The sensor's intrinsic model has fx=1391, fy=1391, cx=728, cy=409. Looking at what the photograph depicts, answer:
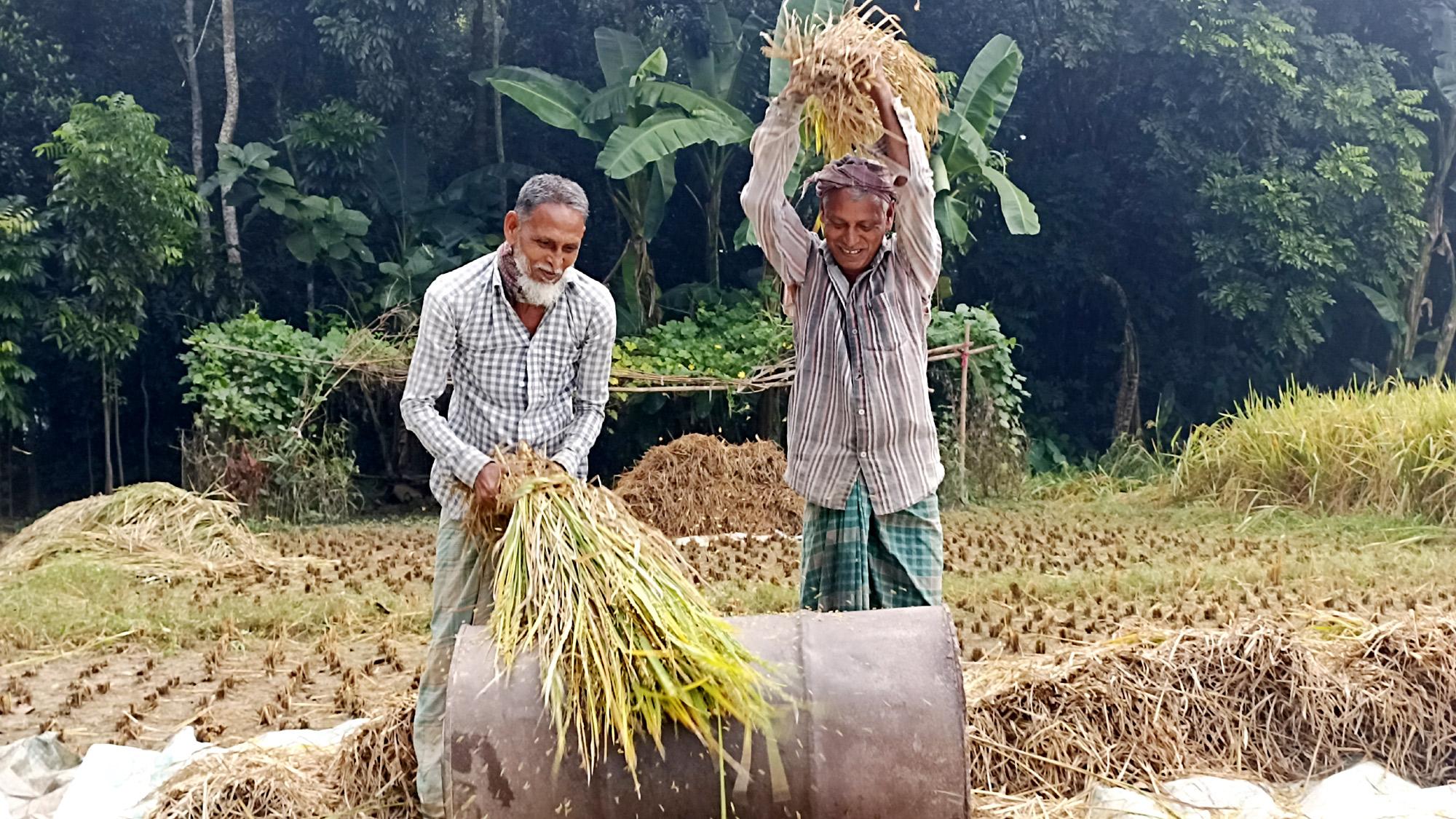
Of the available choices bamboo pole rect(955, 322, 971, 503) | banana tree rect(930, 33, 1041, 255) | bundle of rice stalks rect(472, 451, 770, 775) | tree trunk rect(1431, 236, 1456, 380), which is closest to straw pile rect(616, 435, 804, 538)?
bamboo pole rect(955, 322, 971, 503)

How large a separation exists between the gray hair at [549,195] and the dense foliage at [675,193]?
7.70 m

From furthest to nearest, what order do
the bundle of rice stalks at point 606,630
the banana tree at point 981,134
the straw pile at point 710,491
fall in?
the banana tree at point 981,134
the straw pile at point 710,491
the bundle of rice stalks at point 606,630

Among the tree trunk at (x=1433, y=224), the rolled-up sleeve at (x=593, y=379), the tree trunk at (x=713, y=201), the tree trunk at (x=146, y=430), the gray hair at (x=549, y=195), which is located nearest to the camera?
the gray hair at (x=549, y=195)

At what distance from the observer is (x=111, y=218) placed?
12.1 metres

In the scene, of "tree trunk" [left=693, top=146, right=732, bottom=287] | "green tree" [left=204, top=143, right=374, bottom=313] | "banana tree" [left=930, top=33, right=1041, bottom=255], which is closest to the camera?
"banana tree" [left=930, top=33, right=1041, bottom=255]

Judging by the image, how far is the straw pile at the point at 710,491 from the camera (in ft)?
33.6

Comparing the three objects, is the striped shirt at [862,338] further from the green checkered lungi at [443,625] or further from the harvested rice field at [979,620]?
the green checkered lungi at [443,625]

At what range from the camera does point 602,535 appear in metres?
3.08

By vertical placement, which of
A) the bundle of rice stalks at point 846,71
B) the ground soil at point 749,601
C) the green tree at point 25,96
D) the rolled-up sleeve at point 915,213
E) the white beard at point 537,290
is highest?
the green tree at point 25,96

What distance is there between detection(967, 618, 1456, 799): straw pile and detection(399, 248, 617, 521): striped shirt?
1.50m

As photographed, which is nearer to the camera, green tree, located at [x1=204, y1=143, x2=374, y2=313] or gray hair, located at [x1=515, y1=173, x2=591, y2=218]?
gray hair, located at [x1=515, y1=173, x2=591, y2=218]

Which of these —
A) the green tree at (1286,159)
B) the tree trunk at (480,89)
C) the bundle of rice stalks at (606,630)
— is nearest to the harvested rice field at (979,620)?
the bundle of rice stalks at (606,630)

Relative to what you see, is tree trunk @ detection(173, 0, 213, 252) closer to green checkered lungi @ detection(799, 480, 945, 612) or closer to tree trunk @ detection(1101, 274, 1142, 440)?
tree trunk @ detection(1101, 274, 1142, 440)

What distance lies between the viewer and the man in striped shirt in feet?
11.2
